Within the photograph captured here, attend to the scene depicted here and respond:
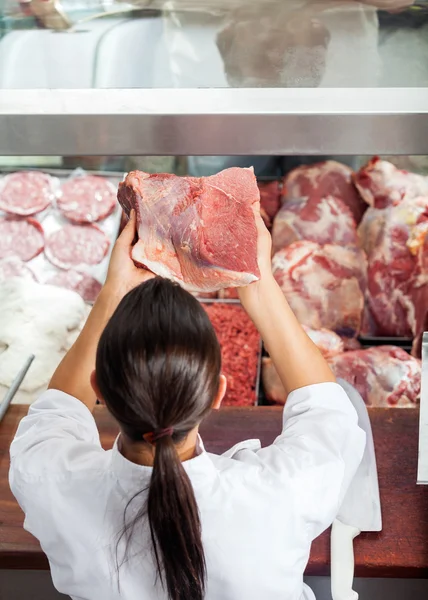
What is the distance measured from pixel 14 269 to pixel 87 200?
0.43 metres

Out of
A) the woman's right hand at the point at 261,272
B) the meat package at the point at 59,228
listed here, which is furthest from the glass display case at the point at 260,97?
the meat package at the point at 59,228

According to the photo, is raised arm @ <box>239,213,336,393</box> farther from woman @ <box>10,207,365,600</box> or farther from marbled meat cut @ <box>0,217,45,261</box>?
marbled meat cut @ <box>0,217,45,261</box>

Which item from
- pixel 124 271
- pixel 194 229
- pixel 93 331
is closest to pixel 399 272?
pixel 194 229

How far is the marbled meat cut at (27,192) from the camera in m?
2.54

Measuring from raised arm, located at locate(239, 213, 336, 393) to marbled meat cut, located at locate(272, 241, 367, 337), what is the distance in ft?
2.43

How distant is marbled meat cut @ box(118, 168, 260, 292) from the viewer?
4.95 ft

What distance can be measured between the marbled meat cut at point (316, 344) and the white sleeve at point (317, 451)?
0.75 meters

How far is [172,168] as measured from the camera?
99.6 inches

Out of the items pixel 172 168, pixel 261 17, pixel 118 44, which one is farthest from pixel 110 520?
pixel 172 168

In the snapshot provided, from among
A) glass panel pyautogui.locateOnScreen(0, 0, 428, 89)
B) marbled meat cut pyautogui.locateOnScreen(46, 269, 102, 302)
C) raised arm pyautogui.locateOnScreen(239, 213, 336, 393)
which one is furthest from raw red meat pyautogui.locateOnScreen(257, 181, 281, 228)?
raised arm pyautogui.locateOnScreen(239, 213, 336, 393)

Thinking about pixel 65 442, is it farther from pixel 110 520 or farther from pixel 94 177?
pixel 94 177

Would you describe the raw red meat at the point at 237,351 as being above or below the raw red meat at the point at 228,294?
below

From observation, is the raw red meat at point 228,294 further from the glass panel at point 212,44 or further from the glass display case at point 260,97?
the glass panel at point 212,44

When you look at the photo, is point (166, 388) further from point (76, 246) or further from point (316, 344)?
point (76, 246)
